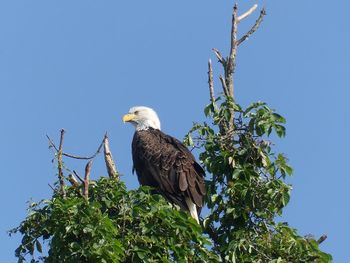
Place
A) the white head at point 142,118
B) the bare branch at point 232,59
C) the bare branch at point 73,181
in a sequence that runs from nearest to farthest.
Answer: the bare branch at point 73,181 → the bare branch at point 232,59 → the white head at point 142,118

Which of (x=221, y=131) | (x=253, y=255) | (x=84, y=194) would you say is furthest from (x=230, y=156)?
(x=84, y=194)

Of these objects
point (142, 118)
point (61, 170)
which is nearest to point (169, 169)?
point (142, 118)

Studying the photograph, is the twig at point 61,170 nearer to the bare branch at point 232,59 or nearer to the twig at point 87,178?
the twig at point 87,178

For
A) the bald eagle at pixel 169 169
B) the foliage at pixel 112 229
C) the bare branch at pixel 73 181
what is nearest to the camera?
the foliage at pixel 112 229

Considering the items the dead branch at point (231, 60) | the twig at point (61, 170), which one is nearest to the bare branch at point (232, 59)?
the dead branch at point (231, 60)

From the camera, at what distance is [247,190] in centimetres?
1244

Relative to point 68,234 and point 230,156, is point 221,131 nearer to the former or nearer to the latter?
point 230,156

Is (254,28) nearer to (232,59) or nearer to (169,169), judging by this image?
(232,59)

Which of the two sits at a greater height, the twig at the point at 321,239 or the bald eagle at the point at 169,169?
the bald eagle at the point at 169,169

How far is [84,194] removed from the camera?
37.1 ft

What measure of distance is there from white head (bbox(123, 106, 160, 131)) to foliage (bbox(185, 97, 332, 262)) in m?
1.72

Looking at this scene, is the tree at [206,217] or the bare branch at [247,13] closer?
the tree at [206,217]

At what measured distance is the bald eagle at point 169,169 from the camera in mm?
13414

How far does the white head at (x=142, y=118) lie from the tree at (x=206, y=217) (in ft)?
5.27
